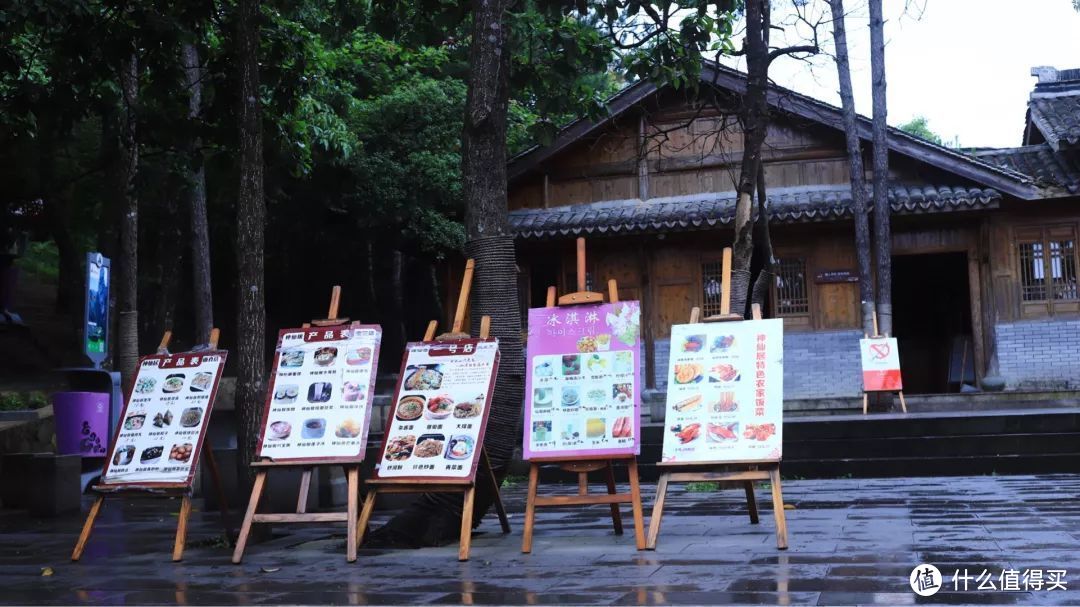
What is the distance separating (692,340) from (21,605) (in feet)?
14.9

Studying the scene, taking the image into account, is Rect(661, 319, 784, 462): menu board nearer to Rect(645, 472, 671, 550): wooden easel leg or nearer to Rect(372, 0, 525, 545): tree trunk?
Rect(645, 472, 671, 550): wooden easel leg

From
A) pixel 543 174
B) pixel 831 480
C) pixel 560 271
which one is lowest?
pixel 831 480

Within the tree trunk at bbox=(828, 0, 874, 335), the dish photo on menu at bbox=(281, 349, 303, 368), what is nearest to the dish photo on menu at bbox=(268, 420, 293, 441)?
the dish photo on menu at bbox=(281, 349, 303, 368)

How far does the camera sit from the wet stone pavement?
5363 millimetres

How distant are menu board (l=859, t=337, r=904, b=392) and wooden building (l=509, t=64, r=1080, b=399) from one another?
152 cm

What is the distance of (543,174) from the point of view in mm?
19281

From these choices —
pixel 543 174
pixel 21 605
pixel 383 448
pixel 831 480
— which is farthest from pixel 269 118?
pixel 543 174

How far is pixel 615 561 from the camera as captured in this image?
21.2ft

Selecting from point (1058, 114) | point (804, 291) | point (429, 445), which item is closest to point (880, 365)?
point (804, 291)

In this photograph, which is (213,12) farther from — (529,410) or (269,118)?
(529,410)

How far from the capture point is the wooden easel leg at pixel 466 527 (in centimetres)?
673

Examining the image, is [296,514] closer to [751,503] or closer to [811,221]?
[751,503]

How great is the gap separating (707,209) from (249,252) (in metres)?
10.7

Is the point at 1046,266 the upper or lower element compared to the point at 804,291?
upper
